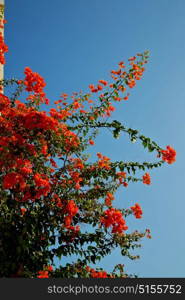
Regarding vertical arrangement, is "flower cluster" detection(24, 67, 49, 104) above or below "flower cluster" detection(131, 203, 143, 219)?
above

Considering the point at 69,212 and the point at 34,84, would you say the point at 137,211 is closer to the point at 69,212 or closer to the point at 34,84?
the point at 69,212

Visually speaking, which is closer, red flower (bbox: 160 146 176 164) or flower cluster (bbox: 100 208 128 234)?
flower cluster (bbox: 100 208 128 234)

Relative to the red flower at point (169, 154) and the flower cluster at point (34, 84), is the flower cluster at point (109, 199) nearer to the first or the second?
the red flower at point (169, 154)

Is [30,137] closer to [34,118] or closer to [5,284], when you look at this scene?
[34,118]

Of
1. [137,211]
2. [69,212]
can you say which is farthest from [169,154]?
[69,212]

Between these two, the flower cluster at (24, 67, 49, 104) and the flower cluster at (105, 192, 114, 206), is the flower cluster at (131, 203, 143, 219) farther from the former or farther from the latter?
the flower cluster at (24, 67, 49, 104)

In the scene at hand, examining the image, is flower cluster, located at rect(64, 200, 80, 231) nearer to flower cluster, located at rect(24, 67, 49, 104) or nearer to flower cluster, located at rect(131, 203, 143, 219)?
flower cluster, located at rect(131, 203, 143, 219)

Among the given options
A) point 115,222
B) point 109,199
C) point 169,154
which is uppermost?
point 169,154

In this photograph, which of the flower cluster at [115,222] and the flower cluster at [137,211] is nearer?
the flower cluster at [115,222]

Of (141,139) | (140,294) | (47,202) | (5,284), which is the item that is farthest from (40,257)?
(141,139)

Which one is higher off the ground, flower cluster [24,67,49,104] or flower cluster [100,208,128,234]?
flower cluster [24,67,49,104]

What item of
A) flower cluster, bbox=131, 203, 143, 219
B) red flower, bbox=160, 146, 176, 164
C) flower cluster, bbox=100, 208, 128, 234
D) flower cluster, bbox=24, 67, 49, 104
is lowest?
flower cluster, bbox=100, 208, 128, 234

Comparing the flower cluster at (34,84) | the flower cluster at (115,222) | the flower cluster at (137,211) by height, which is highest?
the flower cluster at (34,84)

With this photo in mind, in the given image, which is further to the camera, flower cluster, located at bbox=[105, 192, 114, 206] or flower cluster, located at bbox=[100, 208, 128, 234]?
flower cluster, located at bbox=[105, 192, 114, 206]
